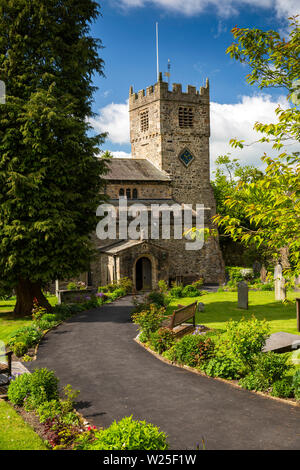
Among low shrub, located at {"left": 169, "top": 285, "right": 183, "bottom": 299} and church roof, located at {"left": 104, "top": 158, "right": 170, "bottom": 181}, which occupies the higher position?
church roof, located at {"left": 104, "top": 158, "right": 170, "bottom": 181}

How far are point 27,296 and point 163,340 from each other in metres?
11.4

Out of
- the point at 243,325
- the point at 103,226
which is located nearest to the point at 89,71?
the point at 103,226

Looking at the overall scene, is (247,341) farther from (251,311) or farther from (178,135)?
(178,135)

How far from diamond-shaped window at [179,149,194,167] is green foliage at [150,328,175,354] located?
31722 mm

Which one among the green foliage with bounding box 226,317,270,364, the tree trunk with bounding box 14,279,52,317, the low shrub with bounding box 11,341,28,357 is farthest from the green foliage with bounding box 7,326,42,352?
the green foliage with bounding box 226,317,270,364

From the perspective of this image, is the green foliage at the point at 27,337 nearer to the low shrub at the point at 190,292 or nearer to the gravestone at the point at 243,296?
the gravestone at the point at 243,296

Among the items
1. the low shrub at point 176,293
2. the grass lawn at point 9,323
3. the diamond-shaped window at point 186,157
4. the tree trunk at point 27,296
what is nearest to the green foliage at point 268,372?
the grass lawn at point 9,323

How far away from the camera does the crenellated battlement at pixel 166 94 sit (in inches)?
1699

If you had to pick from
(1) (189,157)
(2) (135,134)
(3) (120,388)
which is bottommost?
(3) (120,388)

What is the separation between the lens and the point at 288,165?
991 cm

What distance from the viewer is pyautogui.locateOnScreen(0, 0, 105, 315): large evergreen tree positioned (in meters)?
20.3

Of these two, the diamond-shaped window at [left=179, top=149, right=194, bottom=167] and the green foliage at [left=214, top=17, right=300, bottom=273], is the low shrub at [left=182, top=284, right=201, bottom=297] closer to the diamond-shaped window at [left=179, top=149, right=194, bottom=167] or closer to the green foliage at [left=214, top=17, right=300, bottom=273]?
the diamond-shaped window at [left=179, top=149, right=194, bottom=167]
